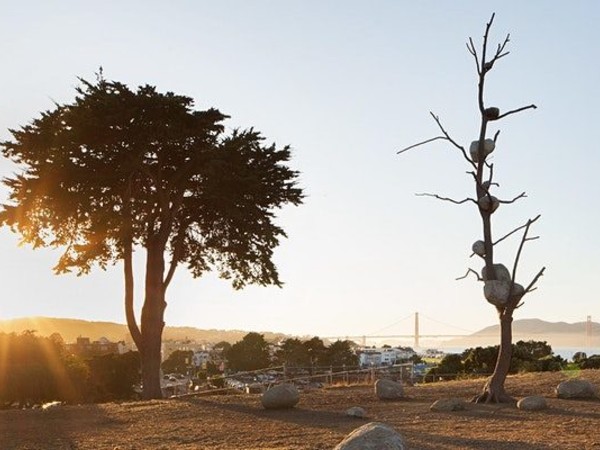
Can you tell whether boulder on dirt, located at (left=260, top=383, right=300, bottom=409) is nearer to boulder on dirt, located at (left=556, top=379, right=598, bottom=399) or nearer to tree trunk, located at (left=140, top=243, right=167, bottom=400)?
boulder on dirt, located at (left=556, top=379, right=598, bottom=399)

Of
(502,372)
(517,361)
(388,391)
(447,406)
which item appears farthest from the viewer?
(517,361)

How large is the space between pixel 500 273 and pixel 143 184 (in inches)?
585

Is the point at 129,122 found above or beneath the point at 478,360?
above

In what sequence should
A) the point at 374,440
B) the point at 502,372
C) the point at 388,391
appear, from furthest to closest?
the point at 388,391
the point at 502,372
the point at 374,440

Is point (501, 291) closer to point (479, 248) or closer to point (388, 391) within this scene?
point (479, 248)

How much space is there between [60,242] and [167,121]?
21.2ft

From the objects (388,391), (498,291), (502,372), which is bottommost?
(388,391)

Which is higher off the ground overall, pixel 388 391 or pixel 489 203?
pixel 489 203

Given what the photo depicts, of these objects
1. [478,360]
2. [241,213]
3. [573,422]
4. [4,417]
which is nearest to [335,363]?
[478,360]

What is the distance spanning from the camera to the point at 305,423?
17.1 metres

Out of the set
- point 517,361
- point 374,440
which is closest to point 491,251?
point 374,440

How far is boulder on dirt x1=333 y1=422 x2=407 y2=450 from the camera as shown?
1000 cm

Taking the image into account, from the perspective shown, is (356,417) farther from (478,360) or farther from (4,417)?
(478,360)

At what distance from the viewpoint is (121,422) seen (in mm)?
19500
